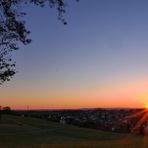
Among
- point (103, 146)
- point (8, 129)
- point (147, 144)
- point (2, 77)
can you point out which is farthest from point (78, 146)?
point (8, 129)

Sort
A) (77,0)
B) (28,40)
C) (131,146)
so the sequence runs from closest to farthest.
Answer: (77,0) → (28,40) → (131,146)

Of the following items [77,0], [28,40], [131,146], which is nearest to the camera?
[77,0]

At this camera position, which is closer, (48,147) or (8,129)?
(48,147)

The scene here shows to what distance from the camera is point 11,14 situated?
71.6 feet

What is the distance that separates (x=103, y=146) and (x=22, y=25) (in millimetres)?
7502

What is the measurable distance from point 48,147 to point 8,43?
20.1 ft

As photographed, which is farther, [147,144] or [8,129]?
[8,129]

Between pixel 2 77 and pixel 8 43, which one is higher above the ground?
pixel 8 43

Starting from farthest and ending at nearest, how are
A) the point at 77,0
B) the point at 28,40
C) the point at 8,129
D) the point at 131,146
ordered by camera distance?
the point at 8,129
the point at 131,146
the point at 28,40
the point at 77,0

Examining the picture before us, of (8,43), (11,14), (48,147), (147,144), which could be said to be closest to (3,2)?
(11,14)

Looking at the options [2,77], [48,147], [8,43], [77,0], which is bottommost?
[48,147]

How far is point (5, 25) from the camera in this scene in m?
22.2

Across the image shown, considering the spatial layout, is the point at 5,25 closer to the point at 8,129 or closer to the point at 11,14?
the point at 11,14

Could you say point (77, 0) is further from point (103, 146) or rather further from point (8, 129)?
point (8, 129)
